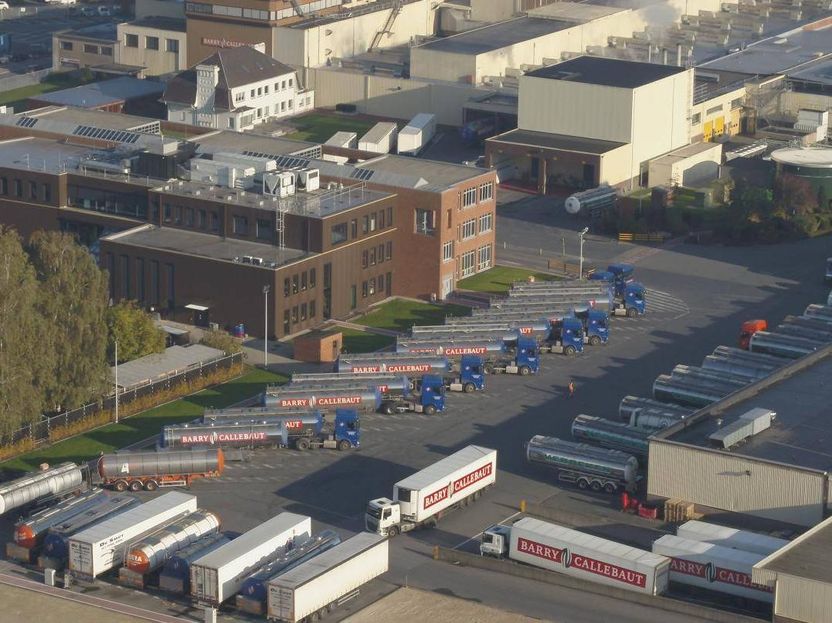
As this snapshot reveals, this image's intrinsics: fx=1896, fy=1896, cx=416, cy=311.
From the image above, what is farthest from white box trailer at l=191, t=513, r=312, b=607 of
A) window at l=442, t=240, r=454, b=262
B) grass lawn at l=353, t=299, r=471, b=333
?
window at l=442, t=240, r=454, b=262

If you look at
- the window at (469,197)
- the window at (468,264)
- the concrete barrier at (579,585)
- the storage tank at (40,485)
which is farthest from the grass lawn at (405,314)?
the concrete barrier at (579,585)

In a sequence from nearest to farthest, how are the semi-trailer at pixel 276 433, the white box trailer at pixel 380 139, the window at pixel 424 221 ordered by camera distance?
the semi-trailer at pixel 276 433
the window at pixel 424 221
the white box trailer at pixel 380 139

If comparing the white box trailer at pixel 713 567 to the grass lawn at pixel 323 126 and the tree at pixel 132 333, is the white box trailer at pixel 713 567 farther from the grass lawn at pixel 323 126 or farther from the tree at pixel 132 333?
the grass lawn at pixel 323 126

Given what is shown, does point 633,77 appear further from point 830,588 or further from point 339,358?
point 830,588

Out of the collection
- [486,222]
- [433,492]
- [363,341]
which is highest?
[486,222]

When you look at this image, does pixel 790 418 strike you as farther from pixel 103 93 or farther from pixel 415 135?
pixel 103 93

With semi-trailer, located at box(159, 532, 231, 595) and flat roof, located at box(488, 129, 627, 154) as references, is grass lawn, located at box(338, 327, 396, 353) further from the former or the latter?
flat roof, located at box(488, 129, 627, 154)

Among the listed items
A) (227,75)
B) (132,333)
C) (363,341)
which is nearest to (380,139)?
(227,75)
